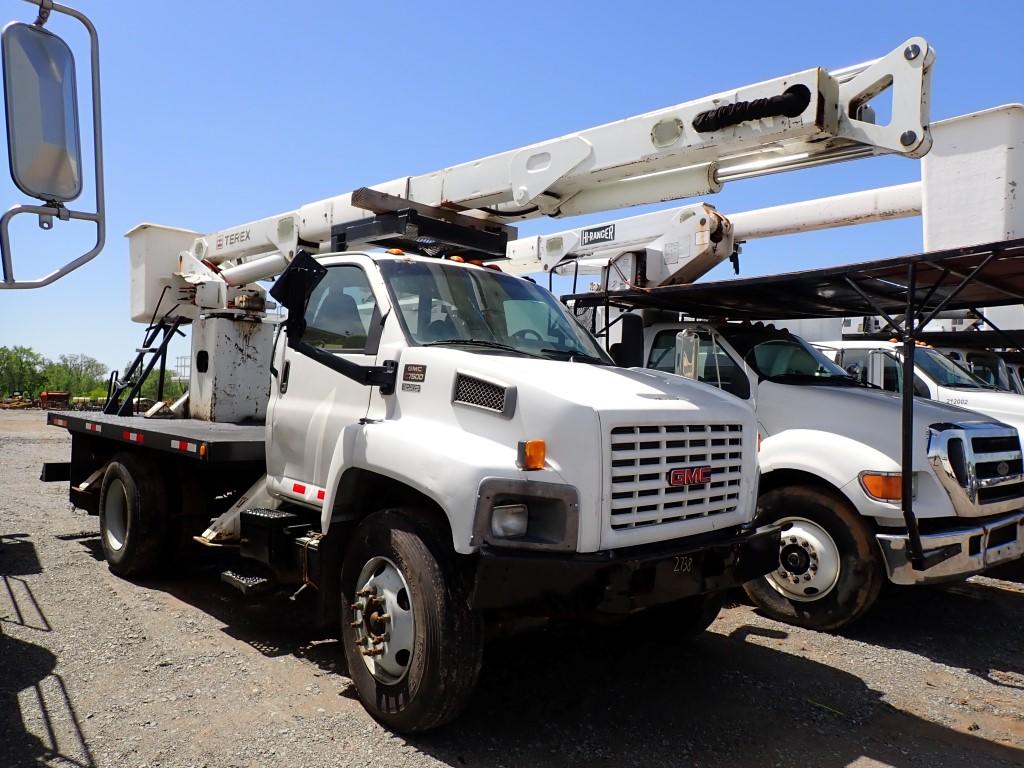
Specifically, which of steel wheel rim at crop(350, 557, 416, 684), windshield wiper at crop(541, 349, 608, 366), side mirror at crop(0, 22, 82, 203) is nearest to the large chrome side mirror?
side mirror at crop(0, 22, 82, 203)

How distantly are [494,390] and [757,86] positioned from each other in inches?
96.3

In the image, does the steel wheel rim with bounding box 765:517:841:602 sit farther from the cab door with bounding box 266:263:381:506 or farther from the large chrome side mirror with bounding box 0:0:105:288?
the large chrome side mirror with bounding box 0:0:105:288

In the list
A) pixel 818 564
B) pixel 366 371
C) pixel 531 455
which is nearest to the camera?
pixel 531 455

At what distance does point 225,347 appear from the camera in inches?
283

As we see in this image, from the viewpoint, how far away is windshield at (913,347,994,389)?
7.71 metres

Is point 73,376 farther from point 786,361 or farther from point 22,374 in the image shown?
point 786,361

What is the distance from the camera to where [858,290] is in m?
5.11

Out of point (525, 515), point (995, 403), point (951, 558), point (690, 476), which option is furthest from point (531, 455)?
point (995, 403)

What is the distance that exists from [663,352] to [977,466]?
8.50 feet

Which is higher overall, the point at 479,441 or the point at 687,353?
the point at 687,353

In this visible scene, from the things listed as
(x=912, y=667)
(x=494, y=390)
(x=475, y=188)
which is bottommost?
(x=912, y=667)

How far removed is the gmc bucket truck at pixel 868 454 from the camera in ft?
16.9

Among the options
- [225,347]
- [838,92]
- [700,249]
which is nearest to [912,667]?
[838,92]

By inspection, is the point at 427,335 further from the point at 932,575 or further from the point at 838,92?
the point at 932,575
